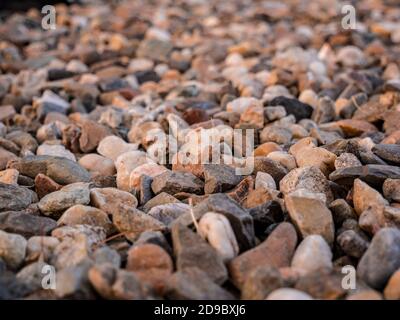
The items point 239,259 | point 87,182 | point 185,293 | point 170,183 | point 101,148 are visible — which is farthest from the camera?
point 101,148

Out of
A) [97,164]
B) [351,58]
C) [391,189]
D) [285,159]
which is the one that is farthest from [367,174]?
[351,58]

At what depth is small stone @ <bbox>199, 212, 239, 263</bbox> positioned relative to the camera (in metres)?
1.27

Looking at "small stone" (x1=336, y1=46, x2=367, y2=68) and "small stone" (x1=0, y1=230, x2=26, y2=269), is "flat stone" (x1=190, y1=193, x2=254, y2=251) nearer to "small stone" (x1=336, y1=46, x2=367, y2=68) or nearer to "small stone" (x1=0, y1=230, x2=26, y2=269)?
"small stone" (x1=0, y1=230, x2=26, y2=269)

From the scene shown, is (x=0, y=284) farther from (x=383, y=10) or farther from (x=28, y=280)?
(x=383, y=10)

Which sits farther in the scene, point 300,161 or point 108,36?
point 108,36

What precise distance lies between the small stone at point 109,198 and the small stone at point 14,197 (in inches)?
7.2

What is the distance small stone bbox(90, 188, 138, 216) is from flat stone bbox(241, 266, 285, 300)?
49 cm

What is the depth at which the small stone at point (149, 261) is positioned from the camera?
1208mm

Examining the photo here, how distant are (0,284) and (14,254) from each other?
0.41 feet

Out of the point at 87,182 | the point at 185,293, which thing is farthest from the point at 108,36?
the point at 185,293

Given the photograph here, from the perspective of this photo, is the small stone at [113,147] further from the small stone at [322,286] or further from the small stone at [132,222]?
the small stone at [322,286]

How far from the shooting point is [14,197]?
156 cm

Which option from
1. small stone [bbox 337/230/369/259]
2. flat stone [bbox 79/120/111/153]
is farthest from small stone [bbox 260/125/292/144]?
small stone [bbox 337/230/369/259]

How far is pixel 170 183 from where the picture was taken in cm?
162
